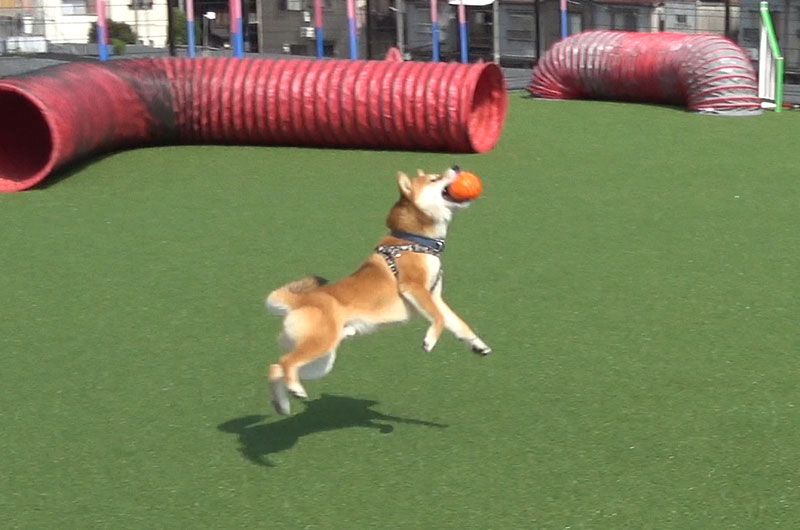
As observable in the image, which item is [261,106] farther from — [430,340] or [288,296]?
[430,340]

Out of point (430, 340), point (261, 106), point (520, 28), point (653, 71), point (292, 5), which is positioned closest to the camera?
point (430, 340)

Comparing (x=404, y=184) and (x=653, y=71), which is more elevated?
(x=653, y=71)

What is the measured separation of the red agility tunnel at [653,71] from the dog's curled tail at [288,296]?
10506mm

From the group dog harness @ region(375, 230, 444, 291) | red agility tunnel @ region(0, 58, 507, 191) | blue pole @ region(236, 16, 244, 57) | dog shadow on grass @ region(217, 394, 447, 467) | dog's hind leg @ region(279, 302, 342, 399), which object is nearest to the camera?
dog's hind leg @ region(279, 302, 342, 399)

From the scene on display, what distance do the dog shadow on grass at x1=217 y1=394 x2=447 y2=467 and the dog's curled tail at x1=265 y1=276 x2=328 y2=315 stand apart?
0.57 meters

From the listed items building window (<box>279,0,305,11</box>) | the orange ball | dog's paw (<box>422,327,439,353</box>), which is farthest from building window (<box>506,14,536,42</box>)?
dog's paw (<box>422,327,439,353</box>)

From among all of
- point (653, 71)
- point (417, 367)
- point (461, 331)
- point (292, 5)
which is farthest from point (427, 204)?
point (292, 5)

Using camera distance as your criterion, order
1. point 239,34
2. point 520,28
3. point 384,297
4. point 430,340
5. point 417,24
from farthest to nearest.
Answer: point 417,24
point 520,28
point 239,34
point 384,297
point 430,340

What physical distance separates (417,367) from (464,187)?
1395mm

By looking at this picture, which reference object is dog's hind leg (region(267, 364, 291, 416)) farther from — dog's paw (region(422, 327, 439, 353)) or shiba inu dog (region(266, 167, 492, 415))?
dog's paw (region(422, 327, 439, 353))

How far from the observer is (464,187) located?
4.63m

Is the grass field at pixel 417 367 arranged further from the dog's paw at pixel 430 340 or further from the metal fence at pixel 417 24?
the metal fence at pixel 417 24

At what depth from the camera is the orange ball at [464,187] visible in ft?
15.2

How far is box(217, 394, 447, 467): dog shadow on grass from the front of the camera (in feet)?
16.4
